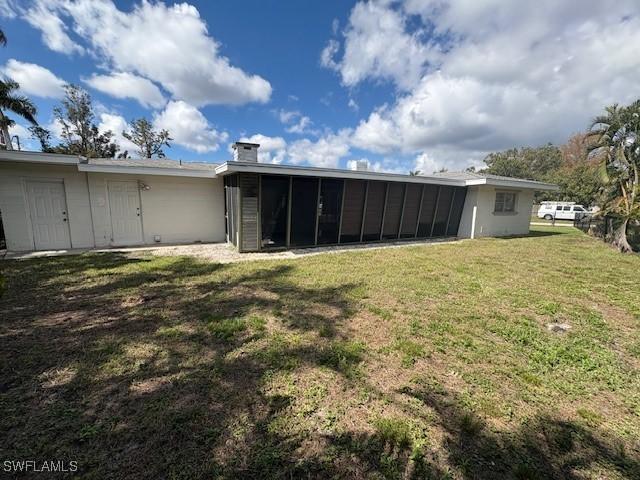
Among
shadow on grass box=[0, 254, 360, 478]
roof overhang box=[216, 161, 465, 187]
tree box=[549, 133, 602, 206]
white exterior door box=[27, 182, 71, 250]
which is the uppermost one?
tree box=[549, 133, 602, 206]

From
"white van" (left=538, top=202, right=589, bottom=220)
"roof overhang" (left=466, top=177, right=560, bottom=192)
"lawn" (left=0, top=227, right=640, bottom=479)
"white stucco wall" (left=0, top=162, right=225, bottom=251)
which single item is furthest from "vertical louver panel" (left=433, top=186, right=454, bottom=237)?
"white van" (left=538, top=202, right=589, bottom=220)

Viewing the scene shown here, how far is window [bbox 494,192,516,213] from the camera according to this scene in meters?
12.5

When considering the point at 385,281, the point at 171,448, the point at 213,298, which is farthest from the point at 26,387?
the point at 385,281

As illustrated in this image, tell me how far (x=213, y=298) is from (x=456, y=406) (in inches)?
145

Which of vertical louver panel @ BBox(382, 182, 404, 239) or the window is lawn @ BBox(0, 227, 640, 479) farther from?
the window

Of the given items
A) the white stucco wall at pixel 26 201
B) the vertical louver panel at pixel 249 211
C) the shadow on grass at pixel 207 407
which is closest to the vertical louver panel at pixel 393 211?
the vertical louver panel at pixel 249 211

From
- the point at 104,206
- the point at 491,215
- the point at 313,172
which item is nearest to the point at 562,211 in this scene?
the point at 491,215

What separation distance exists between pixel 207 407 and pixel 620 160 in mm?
15954

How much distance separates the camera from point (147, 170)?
779 centimetres

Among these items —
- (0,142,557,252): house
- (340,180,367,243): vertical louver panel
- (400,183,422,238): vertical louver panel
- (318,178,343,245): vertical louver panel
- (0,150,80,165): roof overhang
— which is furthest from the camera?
(400,183,422,238): vertical louver panel

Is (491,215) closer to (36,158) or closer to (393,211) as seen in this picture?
(393,211)

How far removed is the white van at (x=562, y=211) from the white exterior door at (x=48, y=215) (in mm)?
33922

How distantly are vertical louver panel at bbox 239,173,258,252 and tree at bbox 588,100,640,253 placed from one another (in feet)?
42.9

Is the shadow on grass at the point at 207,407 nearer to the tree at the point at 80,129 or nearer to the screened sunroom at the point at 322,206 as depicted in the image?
the screened sunroom at the point at 322,206
